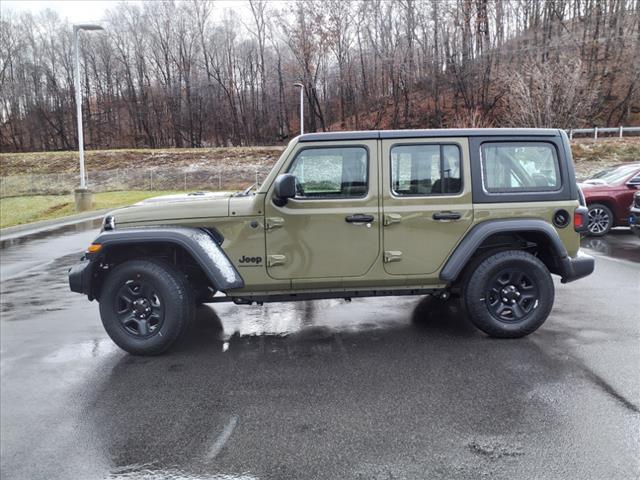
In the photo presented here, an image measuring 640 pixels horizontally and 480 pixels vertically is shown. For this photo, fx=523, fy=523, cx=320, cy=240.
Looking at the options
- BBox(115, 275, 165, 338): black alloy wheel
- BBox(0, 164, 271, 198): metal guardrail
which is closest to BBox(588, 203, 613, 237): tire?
BBox(115, 275, 165, 338): black alloy wheel

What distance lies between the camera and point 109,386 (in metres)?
4.29

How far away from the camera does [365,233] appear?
4.82 metres

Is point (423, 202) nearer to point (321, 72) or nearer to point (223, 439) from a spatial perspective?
point (223, 439)

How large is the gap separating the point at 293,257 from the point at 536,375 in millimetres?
2280

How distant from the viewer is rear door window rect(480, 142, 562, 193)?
5012 mm

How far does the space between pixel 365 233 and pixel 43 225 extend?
1564 centimetres

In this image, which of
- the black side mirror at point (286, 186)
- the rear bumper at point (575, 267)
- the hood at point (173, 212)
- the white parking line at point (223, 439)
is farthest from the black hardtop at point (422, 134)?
the white parking line at point (223, 439)

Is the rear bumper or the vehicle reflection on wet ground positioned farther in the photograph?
the vehicle reflection on wet ground

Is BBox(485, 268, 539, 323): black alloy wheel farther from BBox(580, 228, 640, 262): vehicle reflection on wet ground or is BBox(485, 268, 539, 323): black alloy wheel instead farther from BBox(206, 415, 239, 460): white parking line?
BBox(580, 228, 640, 262): vehicle reflection on wet ground

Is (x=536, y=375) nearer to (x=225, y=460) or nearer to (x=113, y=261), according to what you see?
(x=225, y=460)

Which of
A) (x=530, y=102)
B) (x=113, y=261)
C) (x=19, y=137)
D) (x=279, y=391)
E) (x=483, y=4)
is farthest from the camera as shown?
(x=19, y=137)

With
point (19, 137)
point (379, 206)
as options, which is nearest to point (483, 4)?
point (379, 206)

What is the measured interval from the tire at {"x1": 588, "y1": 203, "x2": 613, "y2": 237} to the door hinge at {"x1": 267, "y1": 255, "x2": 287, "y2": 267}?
922 cm

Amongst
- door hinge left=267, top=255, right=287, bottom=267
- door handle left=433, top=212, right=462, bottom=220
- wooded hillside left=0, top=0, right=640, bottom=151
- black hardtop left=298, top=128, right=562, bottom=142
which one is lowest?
door hinge left=267, top=255, right=287, bottom=267
